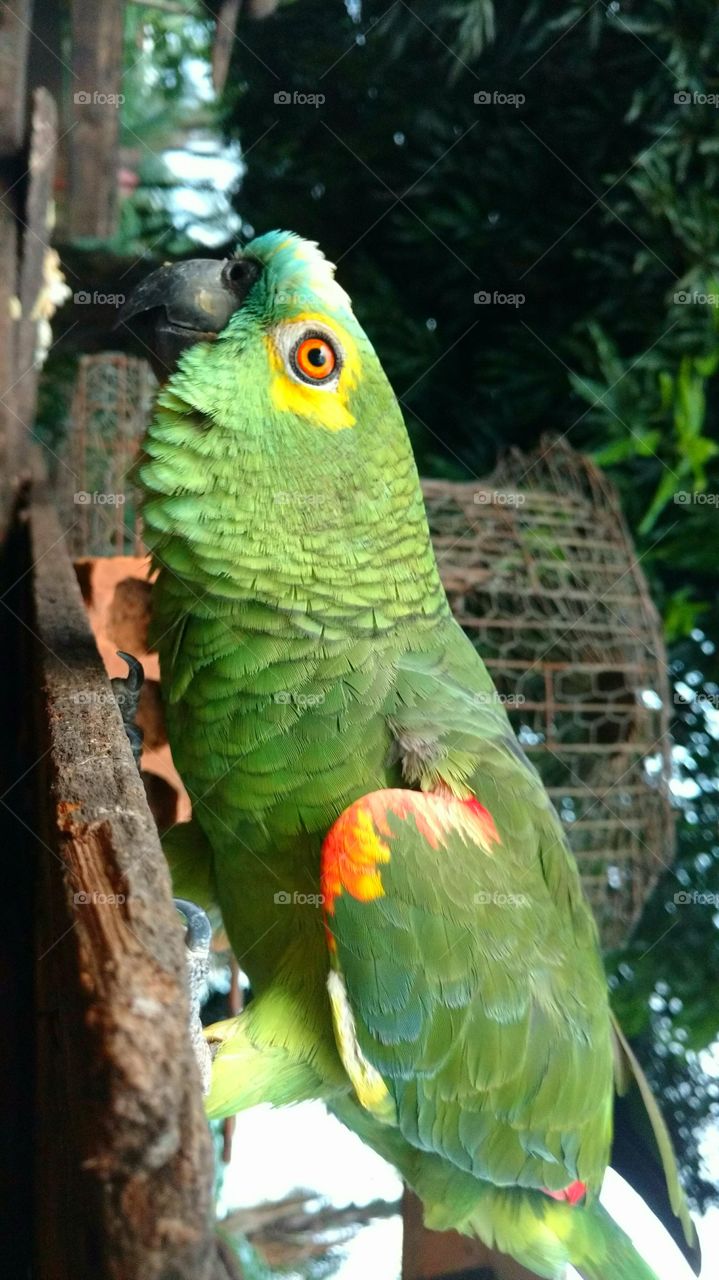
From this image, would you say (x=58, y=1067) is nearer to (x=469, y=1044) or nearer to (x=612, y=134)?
(x=469, y=1044)

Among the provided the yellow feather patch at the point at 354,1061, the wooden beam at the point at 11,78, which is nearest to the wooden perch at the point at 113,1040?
the yellow feather patch at the point at 354,1061

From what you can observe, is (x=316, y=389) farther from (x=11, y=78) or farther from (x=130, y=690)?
(x=11, y=78)

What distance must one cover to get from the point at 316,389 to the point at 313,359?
0.02 metres

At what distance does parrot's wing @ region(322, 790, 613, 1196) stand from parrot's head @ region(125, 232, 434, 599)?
0.77ft

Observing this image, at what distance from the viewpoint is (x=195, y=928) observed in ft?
2.18

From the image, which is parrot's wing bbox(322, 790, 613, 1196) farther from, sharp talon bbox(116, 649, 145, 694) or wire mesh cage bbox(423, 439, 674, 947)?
wire mesh cage bbox(423, 439, 674, 947)

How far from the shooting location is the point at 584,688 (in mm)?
1441

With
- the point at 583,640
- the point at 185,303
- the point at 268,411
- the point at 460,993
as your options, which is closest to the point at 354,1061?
the point at 460,993

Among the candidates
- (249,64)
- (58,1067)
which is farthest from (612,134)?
(58,1067)

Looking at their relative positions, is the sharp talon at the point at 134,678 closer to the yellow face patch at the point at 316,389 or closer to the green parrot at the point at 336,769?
the green parrot at the point at 336,769

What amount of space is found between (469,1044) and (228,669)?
0.36m

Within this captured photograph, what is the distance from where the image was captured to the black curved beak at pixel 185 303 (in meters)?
0.73

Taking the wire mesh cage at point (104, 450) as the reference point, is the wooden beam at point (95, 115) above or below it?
above

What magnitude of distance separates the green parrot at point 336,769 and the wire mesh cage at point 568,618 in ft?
1.73
